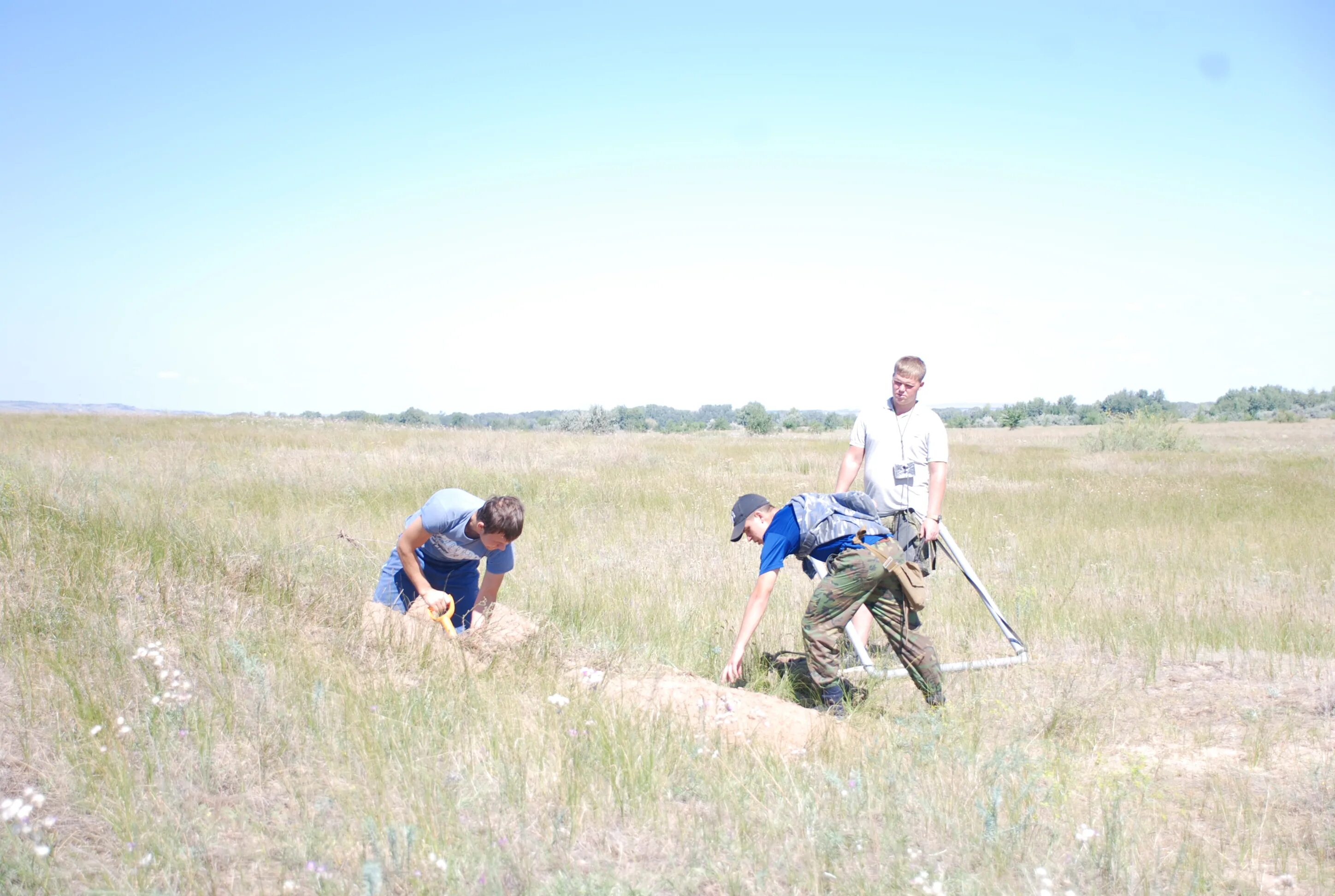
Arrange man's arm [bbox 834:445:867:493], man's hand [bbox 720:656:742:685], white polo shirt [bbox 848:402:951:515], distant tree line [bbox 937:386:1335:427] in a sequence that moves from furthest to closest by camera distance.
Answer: distant tree line [bbox 937:386:1335:427] < man's arm [bbox 834:445:867:493] < white polo shirt [bbox 848:402:951:515] < man's hand [bbox 720:656:742:685]

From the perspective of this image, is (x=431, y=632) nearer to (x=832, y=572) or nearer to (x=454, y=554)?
(x=454, y=554)

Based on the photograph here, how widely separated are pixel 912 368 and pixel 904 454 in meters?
0.57

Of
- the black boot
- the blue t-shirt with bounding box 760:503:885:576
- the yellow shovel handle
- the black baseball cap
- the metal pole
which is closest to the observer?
the blue t-shirt with bounding box 760:503:885:576

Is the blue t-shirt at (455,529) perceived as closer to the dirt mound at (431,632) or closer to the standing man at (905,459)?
the dirt mound at (431,632)

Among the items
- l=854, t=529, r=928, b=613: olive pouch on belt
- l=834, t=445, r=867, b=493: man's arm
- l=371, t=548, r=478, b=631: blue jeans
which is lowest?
l=371, t=548, r=478, b=631: blue jeans

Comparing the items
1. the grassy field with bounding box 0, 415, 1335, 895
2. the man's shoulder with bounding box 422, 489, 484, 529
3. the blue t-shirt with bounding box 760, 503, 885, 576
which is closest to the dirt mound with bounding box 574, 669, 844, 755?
the grassy field with bounding box 0, 415, 1335, 895

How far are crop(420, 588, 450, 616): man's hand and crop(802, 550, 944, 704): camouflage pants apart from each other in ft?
6.85

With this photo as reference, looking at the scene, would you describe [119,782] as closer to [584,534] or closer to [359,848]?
[359,848]

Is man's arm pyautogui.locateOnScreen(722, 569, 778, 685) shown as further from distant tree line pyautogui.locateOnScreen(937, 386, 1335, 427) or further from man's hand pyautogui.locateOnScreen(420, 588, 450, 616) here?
distant tree line pyautogui.locateOnScreen(937, 386, 1335, 427)

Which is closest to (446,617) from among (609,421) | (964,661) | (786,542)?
(786,542)

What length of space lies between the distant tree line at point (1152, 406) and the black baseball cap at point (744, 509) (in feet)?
226

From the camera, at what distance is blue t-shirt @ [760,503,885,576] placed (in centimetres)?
428

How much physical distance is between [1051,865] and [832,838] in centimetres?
71

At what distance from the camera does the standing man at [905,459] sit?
5.44 metres
